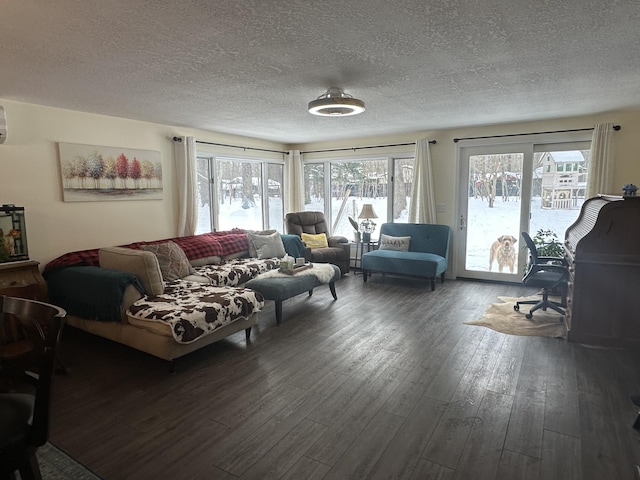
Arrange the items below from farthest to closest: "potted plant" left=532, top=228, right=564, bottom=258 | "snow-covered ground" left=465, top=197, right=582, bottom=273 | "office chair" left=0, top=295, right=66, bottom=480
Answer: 1. "snow-covered ground" left=465, top=197, right=582, bottom=273
2. "potted plant" left=532, top=228, right=564, bottom=258
3. "office chair" left=0, top=295, right=66, bottom=480

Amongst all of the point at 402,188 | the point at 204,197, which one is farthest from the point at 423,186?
the point at 204,197

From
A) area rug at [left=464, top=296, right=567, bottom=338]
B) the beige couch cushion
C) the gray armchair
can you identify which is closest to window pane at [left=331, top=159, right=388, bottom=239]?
the gray armchair

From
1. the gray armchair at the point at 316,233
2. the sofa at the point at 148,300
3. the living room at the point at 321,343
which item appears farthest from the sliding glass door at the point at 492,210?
the sofa at the point at 148,300

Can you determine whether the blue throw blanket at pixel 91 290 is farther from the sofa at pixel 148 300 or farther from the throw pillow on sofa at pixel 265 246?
the throw pillow on sofa at pixel 265 246

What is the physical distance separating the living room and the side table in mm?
1573

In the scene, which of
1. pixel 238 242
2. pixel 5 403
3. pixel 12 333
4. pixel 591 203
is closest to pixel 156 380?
pixel 12 333

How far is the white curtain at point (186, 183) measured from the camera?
512cm

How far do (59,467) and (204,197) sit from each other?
4.23m

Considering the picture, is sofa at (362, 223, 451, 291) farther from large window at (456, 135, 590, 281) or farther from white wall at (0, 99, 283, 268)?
white wall at (0, 99, 283, 268)

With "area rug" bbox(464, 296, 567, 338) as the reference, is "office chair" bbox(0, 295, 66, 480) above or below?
above

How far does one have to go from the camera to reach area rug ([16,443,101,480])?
1.87m

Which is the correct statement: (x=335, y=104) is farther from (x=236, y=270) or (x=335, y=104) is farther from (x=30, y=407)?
(x=30, y=407)

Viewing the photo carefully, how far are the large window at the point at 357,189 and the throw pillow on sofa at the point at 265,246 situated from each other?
74.0 inches

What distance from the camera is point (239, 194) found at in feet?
20.7
